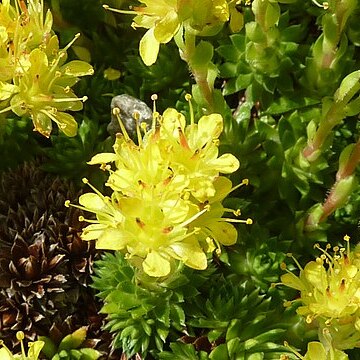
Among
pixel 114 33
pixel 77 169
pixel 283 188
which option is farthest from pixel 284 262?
pixel 114 33

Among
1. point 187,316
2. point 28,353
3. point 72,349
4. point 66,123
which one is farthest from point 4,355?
point 66,123

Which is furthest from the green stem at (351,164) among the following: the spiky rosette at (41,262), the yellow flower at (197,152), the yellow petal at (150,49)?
the spiky rosette at (41,262)

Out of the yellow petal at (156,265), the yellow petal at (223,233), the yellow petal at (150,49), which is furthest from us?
the yellow petal at (150,49)

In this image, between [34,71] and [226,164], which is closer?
[226,164]

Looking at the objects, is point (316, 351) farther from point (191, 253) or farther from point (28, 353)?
point (28, 353)

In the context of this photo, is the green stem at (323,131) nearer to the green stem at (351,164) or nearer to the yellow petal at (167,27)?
the green stem at (351,164)

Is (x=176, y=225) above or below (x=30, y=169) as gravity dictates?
above

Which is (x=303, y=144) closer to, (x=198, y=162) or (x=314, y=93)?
(x=314, y=93)
